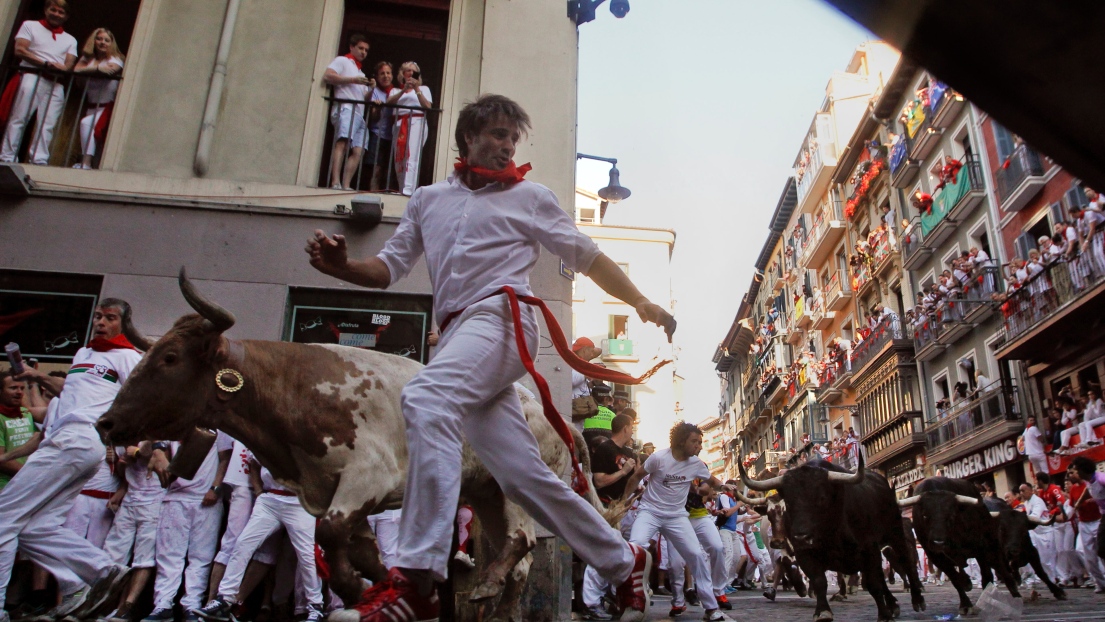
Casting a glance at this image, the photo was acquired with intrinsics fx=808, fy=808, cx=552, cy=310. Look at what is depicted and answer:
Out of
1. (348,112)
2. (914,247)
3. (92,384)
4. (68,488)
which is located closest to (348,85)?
(348,112)

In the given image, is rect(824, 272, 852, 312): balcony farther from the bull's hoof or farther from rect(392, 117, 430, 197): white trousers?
the bull's hoof

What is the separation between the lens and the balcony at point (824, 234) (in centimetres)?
4494

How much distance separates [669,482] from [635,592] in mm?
5265

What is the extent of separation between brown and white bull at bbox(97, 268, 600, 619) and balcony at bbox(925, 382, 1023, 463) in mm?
26155

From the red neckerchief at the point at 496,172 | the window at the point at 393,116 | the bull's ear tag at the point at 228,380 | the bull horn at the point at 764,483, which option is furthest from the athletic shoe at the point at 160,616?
the bull horn at the point at 764,483

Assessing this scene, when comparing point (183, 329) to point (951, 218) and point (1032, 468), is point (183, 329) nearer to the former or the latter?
point (1032, 468)

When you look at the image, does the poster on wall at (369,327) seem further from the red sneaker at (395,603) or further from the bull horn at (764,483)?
the red sneaker at (395,603)

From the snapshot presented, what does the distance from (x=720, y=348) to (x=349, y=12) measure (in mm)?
82732

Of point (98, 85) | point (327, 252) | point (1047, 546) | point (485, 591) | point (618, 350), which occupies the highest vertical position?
point (618, 350)

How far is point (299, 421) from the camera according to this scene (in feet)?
14.4

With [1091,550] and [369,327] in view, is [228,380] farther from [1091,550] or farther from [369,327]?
[1091,550]

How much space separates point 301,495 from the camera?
14.5 ft

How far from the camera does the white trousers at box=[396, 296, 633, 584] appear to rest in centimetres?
282

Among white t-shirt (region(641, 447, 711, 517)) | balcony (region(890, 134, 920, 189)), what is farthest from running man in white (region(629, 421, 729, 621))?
balcony (region(890, 134, 920, 189))
